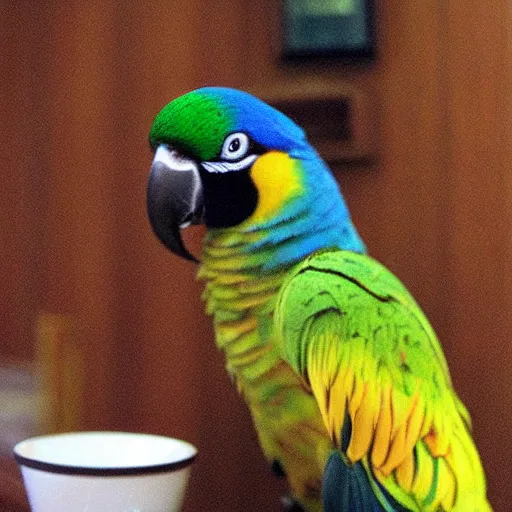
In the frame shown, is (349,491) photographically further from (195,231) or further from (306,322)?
(195,231)

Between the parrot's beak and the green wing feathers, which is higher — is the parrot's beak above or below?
above

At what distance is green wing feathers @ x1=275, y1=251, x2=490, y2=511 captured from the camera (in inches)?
22.0

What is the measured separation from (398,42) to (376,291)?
405 millimetres

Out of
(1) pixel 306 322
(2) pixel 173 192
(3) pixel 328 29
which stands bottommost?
(1) pixel 306 322

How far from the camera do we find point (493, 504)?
2.68ft

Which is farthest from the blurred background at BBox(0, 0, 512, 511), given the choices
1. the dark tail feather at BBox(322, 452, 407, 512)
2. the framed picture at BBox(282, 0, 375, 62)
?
the dark tail feather at BBox(322, 452, 407, 512)

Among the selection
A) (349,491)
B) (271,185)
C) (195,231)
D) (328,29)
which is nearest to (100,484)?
(349,491)

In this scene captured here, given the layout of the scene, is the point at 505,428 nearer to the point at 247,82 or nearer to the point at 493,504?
the point at 493,504

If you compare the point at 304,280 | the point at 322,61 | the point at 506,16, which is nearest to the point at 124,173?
the point at 322,61

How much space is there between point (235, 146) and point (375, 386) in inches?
10.0

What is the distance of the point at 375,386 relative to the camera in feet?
1.84

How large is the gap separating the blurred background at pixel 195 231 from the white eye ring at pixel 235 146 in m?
0.26

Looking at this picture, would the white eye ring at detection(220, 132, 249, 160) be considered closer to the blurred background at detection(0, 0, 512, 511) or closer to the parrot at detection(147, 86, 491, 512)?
the parrot at detection(147, 86, 491, 512)

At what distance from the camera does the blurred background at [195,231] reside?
830mm
